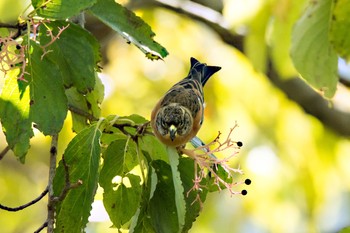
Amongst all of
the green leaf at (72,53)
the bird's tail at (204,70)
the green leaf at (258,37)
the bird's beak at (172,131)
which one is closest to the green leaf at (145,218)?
the bird's beak at (172,131)

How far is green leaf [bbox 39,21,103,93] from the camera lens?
9.19 ft

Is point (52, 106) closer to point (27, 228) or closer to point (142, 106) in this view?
point (142, 106)

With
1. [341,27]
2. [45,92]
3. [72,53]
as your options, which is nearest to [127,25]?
[72,53]

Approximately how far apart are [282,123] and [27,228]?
2.68m

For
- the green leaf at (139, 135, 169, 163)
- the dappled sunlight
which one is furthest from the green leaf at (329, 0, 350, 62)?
the dappled sunlight

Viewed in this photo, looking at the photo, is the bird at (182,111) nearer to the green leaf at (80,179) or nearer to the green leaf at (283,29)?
the green leaf at (80,179)

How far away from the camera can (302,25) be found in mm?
2959

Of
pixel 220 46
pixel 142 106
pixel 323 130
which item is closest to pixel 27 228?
pixel 142 106

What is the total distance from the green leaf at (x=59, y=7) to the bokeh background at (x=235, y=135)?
3.43 metres

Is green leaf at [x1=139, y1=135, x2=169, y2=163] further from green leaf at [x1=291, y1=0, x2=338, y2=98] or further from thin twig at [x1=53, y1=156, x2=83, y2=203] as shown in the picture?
green leaf at [x1=291, y1=0, x2=338, y2=98]

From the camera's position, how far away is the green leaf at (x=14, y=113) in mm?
2746

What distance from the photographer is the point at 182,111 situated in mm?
3502

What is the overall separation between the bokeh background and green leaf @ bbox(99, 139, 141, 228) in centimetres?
322

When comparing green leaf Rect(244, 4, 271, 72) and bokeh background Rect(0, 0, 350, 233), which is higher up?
green leaf Rect(244, 4, 271, 72)
